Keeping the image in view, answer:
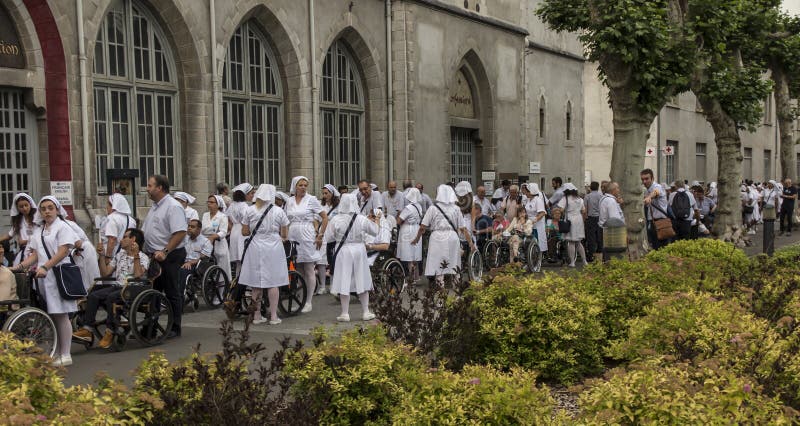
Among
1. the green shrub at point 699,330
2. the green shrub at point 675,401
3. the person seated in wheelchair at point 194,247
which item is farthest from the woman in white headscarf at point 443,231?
the green shrub at point 675,401

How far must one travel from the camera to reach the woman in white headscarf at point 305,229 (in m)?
13.0

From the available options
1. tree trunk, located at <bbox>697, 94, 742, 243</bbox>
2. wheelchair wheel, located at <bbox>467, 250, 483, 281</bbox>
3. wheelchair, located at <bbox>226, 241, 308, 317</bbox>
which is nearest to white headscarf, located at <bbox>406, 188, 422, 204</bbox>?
wheelchair wheel, located at <bbox>467, 250, 483, 281</bbox>

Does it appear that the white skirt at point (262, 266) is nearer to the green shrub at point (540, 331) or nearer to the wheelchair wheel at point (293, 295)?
the wheelchair wheel at point (293, 295)

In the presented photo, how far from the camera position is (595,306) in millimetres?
7645

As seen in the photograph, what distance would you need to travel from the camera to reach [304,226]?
1350 centimetres

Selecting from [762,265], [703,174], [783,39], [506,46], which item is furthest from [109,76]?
[703,174]

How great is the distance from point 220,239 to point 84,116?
14.3 feet

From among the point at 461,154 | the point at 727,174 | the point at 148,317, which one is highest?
→ the point at 461,154

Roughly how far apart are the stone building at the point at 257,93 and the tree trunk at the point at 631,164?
815cm

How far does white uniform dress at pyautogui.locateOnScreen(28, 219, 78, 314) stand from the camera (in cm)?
863

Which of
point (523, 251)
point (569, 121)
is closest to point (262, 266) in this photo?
point (523, 251)

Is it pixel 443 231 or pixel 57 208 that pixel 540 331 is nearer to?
pixel 57 208

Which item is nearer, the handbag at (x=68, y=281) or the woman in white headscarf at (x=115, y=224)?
the handbag at (x=68, y=281)

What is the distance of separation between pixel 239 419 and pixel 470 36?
2594 cm
